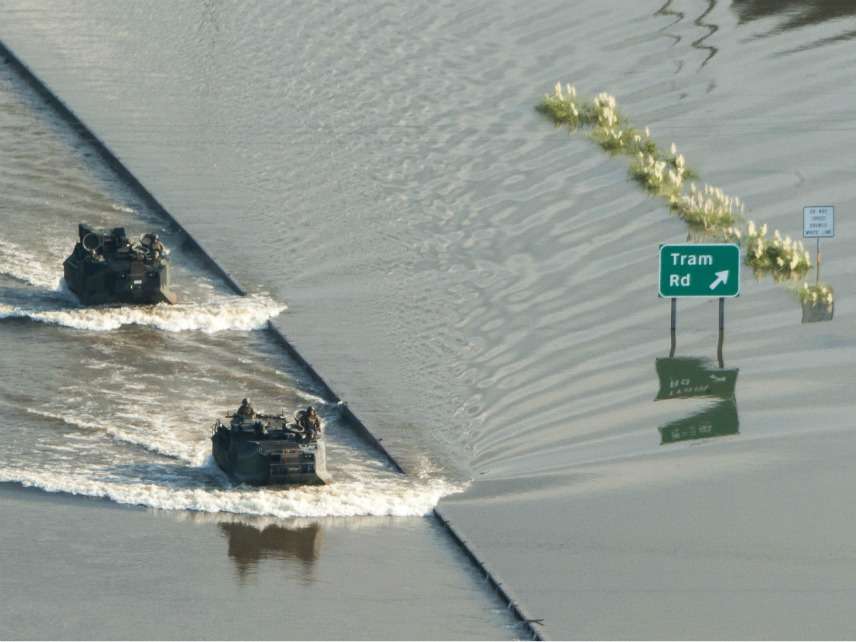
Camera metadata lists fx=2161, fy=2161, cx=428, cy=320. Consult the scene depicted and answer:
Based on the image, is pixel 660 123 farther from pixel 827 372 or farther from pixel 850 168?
pixel 827 372

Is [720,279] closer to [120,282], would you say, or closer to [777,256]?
[777,256]

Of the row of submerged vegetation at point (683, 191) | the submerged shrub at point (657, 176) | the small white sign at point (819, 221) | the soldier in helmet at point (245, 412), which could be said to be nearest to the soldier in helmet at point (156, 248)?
the soldier in helmet at point (245, 412)

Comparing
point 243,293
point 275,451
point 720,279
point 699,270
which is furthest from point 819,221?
point 275,451

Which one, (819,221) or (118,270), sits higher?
(819,221)

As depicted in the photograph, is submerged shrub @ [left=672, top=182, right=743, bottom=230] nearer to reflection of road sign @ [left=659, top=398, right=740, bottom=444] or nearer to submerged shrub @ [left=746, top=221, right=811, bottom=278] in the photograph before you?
submerged shrub @ [left=746, top=221, right=811, bottom=278]

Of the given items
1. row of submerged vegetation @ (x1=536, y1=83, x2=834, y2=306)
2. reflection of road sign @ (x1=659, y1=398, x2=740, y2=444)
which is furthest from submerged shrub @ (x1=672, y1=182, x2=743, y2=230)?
reflection of road sign @ (x1=659, y1=398, x2=740, y2=444)

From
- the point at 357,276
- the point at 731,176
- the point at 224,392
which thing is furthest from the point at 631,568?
the point at 731,176

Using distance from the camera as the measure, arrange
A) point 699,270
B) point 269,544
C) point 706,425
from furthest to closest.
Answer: point 699,270 < point 706,425 < point 269,544

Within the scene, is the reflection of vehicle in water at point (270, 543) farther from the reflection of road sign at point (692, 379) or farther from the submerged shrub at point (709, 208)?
the submerged shrub at point (709, 208)
